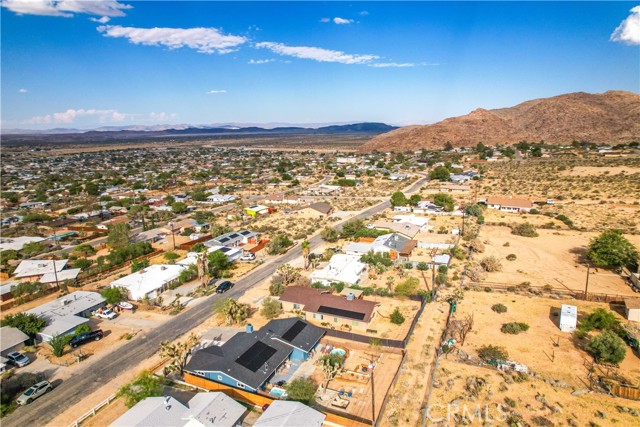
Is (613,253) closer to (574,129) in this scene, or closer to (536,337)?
(536,337)

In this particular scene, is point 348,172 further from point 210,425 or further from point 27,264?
point 210,425

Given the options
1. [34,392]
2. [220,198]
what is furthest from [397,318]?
[220,198]

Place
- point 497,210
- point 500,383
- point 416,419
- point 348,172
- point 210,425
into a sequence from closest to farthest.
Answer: point 210,425, point 416,419, point 500,383, point 497,210, point 348,172

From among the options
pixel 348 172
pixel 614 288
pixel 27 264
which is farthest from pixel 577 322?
pixel 348 172

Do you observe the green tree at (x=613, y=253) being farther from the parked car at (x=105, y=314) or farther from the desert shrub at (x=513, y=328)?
the parked car at (x=105, y=314)

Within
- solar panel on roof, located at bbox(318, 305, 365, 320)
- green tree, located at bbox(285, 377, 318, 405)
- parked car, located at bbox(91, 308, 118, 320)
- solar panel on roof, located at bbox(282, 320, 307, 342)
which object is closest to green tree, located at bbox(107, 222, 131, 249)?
parked car, located at bbox(91, 308, 118, 320)

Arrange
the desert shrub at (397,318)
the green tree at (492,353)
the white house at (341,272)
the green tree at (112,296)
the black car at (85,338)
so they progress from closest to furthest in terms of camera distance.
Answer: the green tree at (492,353) → the black car at (85,338) → the desert shrub at (397,318) → the green tree at (112,296) → the white house at (341,272)

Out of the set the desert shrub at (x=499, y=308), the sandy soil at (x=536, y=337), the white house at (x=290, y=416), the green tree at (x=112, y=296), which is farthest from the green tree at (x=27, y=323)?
the desert shrub at (x=499, y=308)
